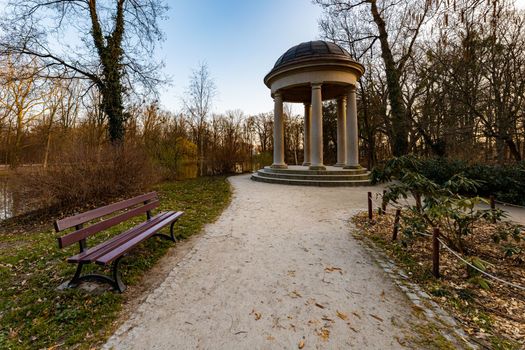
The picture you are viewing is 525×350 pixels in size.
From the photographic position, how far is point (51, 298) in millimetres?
2754

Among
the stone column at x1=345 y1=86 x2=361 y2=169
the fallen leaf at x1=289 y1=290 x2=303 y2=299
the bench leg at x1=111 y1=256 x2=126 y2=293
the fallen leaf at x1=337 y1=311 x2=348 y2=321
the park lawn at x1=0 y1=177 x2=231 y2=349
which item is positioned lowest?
the fallen leaf at x1=337 y1=311 x2=348 y2=321

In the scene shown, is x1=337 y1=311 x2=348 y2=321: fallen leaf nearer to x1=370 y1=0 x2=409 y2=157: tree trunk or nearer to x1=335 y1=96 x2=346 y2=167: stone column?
x1=370 y1=0 x2=409 y2=157: tree trunk

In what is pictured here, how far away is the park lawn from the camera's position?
2176 millimetres

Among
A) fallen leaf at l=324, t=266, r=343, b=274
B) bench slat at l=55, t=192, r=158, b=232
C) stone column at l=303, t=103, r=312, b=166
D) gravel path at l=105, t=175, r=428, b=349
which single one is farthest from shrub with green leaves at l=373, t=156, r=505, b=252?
stone column at l=303, t=103, r=312, b=166

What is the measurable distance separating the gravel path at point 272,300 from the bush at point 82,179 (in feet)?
16.2

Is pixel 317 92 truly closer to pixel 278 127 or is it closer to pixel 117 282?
pixel 278 127

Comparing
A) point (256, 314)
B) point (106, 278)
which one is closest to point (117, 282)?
point (106, 278)

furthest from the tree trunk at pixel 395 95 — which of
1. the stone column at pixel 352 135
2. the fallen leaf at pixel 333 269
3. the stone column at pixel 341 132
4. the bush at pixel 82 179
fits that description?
the bush at pixel 82 179

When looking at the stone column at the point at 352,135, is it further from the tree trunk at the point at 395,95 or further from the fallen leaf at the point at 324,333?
the fallen leaf at the point at 324,333

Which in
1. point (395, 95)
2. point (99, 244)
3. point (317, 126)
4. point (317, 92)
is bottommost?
point (99, 244)

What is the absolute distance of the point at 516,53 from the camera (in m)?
10.1

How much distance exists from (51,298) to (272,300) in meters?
2.55

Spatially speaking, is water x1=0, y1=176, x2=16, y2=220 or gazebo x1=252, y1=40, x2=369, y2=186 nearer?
water x1=0, y1=176, x2=16, y2=220

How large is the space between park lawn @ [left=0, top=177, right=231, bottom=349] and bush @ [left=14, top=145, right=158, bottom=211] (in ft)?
7.24
